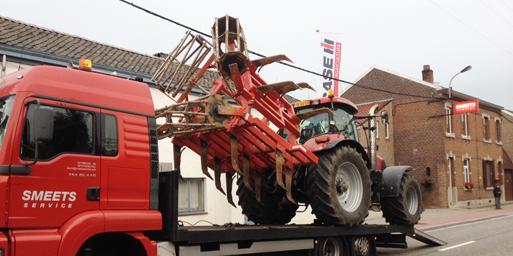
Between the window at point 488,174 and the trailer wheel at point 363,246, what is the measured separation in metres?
27.5

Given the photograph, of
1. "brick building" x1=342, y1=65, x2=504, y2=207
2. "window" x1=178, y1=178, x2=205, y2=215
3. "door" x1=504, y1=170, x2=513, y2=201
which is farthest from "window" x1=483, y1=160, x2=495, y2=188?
"window" x1=178, y1=178, x2=205, y2=215

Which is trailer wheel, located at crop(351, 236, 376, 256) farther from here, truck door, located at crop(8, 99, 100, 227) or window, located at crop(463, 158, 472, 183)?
window, located at crop(463, 158, 472, 183)

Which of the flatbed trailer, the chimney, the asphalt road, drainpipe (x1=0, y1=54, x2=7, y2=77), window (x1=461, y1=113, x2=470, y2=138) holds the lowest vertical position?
the asphalt road

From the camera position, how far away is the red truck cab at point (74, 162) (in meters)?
4.75

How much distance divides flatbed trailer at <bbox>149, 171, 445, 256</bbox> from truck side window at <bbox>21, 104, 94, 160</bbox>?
117cm

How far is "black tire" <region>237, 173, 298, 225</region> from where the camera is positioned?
30.7 ft

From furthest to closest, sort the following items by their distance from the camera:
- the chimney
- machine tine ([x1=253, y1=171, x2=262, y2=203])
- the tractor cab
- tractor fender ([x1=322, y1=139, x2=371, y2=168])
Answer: the chimney < the tractor cab < machine tine ([x1=253, y1=171, x2=262, y2=203]) < tractor fender ([x1=322, y1=139, x2=371, y2=168])

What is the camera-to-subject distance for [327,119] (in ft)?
31.9

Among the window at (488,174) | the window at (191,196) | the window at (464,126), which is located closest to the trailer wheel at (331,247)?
the window at (191,196)

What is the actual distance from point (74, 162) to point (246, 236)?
8.53 ft

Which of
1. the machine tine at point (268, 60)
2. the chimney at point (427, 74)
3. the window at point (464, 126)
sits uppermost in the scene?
the chimney at point (427, 74)

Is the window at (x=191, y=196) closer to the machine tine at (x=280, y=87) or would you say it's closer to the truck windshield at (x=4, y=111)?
the machine tine at (x=280, y=87)

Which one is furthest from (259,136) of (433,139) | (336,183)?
(433,139)

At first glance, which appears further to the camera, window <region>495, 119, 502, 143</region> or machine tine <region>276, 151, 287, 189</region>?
window <region>495, 119, 502, 143</region>
